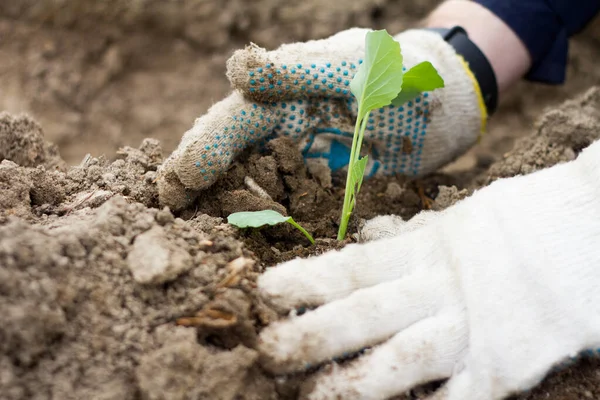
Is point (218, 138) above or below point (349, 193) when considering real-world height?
above

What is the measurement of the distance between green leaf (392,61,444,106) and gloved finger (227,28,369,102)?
0.20 metres

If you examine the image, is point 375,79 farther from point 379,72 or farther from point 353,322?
point 353,322

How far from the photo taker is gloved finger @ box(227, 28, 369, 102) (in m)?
1.39

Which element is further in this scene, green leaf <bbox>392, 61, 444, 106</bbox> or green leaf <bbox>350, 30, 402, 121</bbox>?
green leaf <bbox>392, 61, 444, 106</bbox>

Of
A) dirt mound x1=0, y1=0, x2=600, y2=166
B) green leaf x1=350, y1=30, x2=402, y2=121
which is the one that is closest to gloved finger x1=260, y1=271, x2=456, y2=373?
green leaf x1=350, y1=30, x2=402, y2=121

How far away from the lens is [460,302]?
111 centimetres

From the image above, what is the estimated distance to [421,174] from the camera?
1.90 meters

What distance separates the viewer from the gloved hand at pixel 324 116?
4.39ft

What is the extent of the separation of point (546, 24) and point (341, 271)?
5.31 ft

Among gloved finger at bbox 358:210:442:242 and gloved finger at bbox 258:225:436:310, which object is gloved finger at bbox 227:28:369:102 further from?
gloved finger at bbox 258:225:436:310

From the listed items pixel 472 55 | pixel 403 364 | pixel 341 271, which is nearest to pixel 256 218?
pixel 341 271

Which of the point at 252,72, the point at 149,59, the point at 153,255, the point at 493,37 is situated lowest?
the point at 493,37

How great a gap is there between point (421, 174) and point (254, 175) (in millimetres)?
746

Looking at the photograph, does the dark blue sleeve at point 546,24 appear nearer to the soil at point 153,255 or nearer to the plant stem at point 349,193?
the soil at point 153,255
